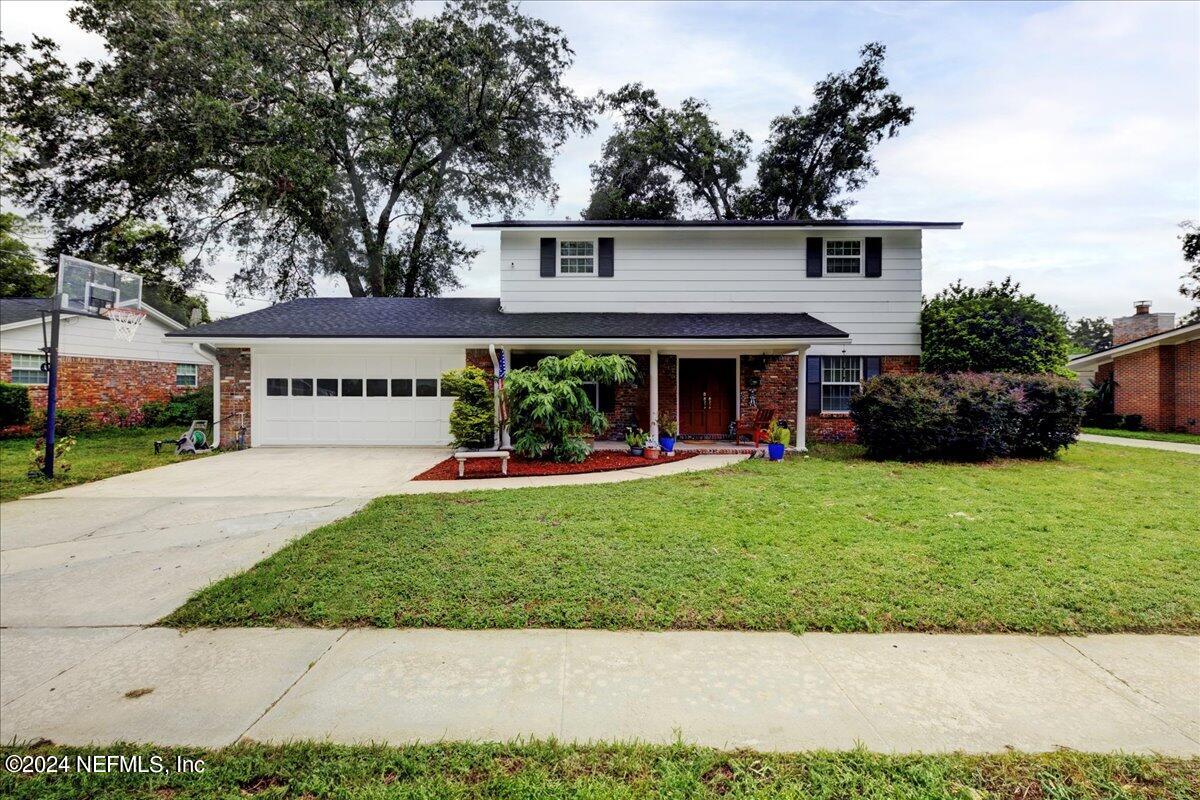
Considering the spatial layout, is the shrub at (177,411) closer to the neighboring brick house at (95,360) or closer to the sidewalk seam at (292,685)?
the neighboring brick house at (95,360)

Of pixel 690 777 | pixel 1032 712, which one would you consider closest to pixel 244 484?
pixel 690 777

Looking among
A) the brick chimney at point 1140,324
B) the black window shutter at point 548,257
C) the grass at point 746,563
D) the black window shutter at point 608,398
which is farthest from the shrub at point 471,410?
the brick chimney at point 1140,324

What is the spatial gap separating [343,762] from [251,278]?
2258cm

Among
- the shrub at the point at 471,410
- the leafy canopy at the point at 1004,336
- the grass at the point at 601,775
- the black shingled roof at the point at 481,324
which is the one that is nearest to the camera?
the grass at the point at 601,775

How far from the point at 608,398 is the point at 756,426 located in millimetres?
3616

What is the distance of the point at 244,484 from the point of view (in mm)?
7941

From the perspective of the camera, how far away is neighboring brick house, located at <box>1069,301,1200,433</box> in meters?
15.2

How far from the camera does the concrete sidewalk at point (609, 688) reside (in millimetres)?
2385

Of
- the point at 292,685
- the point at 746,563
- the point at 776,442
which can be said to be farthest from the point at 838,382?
the point at 292,685

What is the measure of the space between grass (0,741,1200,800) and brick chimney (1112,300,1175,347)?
2557 cm

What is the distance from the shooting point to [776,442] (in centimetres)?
1008

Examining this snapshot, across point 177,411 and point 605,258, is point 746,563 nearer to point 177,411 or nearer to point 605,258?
point 605,258

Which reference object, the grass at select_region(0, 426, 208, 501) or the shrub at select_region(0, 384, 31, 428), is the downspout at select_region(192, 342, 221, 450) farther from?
the shrub at select_region(0, 384, 31, 428)

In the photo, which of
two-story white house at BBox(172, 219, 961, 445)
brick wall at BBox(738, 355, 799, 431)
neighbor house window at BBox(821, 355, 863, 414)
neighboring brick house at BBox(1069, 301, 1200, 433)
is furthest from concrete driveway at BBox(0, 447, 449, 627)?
neighboring brick house at BBox(1069, 301, 1200, 433)
